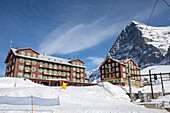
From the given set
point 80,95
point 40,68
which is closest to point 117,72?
point 40,68

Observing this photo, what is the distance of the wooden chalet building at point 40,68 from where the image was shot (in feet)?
161

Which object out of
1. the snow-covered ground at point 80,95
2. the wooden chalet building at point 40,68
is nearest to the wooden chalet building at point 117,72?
the wooden chalet building at point 40,68

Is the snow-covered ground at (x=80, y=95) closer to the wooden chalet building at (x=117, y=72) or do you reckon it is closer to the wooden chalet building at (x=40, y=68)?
the wooden chalet building at (x=40, y=68)

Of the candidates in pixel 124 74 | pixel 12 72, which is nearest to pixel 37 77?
pixel 12 72

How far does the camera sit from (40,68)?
54188 millimetres

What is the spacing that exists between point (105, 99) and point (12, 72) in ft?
111

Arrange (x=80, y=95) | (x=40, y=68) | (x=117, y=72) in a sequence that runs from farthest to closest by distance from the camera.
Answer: (x=117, y=72)
(x=40, y=68)
(x=80, y=95)

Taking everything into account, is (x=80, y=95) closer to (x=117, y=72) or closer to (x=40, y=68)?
(x=40, y=68)

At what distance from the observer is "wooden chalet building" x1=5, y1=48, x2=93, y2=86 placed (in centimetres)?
4919

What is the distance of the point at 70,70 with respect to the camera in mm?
62094

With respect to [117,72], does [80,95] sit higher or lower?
lower

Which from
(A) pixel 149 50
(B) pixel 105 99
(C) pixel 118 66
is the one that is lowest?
(B) pixel 105 99

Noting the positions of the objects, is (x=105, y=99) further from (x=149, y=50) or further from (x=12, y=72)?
(x=149, y=50)

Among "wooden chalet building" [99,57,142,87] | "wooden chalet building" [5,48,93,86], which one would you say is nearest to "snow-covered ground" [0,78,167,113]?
→ "wooden chalet building" [5,48,93,86]
